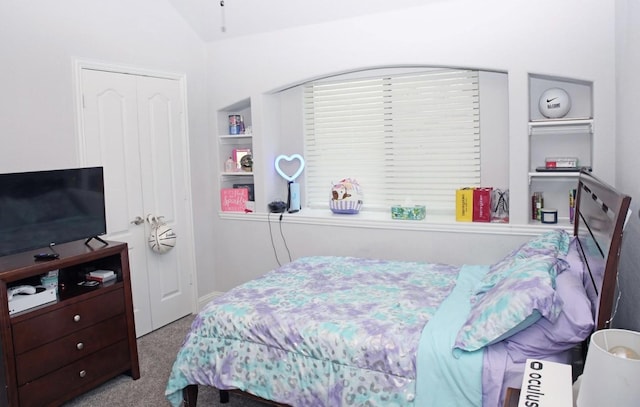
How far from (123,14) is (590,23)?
10.5 ft

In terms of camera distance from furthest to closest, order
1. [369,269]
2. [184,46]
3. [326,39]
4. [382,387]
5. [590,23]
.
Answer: [184,46] → [326,39] → [369,269] → [590,23] → [382,387]

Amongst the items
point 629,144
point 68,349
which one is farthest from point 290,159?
point 629,144

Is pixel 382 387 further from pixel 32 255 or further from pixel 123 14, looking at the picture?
pixel 123 14

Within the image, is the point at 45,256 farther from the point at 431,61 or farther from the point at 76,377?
the point at 431,61

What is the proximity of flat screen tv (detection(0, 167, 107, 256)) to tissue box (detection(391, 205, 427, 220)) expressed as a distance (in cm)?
208

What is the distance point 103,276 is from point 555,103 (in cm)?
310

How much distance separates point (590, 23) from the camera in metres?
Result: 2.95

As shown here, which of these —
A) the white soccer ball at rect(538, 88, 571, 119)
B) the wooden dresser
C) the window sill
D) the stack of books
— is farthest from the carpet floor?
the white soccer ball at rect(538, 88, 571, 119)

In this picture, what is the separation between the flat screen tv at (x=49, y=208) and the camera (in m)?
2.63

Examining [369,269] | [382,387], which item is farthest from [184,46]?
[382,387]

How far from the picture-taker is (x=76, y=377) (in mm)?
2793

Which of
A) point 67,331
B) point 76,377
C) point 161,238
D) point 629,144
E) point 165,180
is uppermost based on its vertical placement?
point 629,144

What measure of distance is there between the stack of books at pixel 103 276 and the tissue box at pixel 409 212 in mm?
2042

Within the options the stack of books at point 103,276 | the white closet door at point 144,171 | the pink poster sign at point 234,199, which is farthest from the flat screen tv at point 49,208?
the pink poster sign at point 234,199
